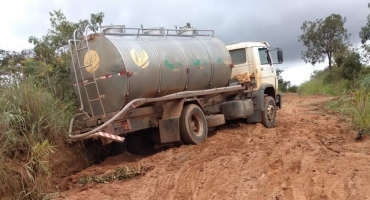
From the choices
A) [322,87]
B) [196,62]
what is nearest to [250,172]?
[196,62]

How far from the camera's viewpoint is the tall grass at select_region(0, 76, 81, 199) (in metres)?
6.28

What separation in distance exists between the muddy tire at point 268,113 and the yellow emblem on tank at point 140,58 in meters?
4.99

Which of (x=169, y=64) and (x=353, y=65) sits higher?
(x=169, y=64)

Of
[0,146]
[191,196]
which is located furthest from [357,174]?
[0,146]

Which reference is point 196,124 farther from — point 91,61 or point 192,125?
point 91,61

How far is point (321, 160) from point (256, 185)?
5.24 ft

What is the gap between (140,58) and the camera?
28.8ft

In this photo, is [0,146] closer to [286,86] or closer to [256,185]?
[256,185]

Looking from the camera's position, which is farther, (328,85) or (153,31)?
(328,85)

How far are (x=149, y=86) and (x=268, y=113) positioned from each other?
5.20 m

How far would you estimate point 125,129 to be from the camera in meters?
8.55

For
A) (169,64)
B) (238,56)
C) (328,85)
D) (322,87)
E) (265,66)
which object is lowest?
(322,87)

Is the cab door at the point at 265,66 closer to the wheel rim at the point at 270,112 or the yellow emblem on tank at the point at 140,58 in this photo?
the wheel rim at the point at 270,112

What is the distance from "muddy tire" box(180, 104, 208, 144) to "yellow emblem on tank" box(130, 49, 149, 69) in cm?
153
